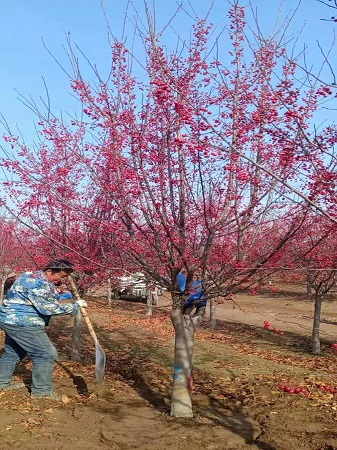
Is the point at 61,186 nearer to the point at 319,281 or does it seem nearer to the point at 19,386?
the point at 19,386

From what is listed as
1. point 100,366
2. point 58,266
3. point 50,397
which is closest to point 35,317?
point 58,266

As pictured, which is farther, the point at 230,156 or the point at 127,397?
the point at 127,397

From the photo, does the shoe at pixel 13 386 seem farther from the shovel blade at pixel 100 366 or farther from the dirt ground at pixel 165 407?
the shovel blade at pixel 100 366

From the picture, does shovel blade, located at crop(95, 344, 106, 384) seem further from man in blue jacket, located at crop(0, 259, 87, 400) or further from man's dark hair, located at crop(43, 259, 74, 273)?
man's dark hair, located at crop(43, 259, 74, 273)

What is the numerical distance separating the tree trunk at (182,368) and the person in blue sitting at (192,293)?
132mm

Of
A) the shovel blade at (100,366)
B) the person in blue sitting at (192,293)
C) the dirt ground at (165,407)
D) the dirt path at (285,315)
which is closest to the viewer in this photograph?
the dirt ground at (165,407)

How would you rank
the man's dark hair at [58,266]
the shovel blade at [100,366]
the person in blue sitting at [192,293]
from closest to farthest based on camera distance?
the person in blue sitting at [192,293], the man's dark hair at [58,266], the shovel blade at [100,366]

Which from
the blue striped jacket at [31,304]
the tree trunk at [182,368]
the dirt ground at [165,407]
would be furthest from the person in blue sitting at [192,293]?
A: the blue striped jacket at [31,304]

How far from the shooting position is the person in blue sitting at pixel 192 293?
513cm

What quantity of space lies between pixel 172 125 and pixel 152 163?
47cm

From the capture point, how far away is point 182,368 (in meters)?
5.29

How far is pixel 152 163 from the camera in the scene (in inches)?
203

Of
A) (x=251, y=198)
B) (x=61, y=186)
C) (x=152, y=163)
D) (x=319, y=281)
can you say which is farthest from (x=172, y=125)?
(x=319, y=281)

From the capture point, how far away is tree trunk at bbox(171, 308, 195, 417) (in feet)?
17.2
